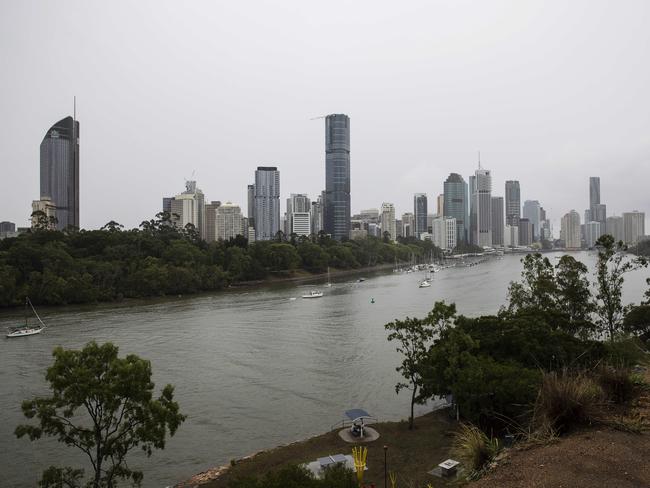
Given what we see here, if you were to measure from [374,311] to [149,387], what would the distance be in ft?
115

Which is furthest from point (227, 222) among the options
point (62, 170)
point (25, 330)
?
A: point (25, 330)

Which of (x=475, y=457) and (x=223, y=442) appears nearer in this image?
(x=475, y=457)

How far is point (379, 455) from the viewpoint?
14.1 meters

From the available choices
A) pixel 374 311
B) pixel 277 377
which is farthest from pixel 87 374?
pixel 374 311

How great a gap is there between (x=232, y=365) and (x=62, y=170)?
167 m

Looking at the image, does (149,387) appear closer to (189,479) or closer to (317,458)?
(189,479)

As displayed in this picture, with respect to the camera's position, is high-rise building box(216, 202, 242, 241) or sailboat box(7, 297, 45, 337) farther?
high-rise building box(216, 202, 242, 241)

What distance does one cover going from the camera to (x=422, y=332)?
17453 mm

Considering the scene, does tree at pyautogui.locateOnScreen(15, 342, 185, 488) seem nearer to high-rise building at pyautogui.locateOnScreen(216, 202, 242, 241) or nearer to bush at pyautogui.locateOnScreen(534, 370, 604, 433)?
bush at pyautogui.locateOnScreen(534, 370, 604, 433)

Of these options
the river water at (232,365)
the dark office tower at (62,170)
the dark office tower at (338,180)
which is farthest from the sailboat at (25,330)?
the dark office tower at (338,180)

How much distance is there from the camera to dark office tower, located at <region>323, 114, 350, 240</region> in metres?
196

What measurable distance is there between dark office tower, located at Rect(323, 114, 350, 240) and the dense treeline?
104m

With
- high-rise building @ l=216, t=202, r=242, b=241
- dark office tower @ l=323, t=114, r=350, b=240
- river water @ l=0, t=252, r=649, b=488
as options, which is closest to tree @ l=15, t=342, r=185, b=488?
river water @ l=0, t=252, r=649, b=488

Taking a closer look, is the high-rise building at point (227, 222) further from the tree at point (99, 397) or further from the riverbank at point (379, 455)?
the tree at point (99, 397)
